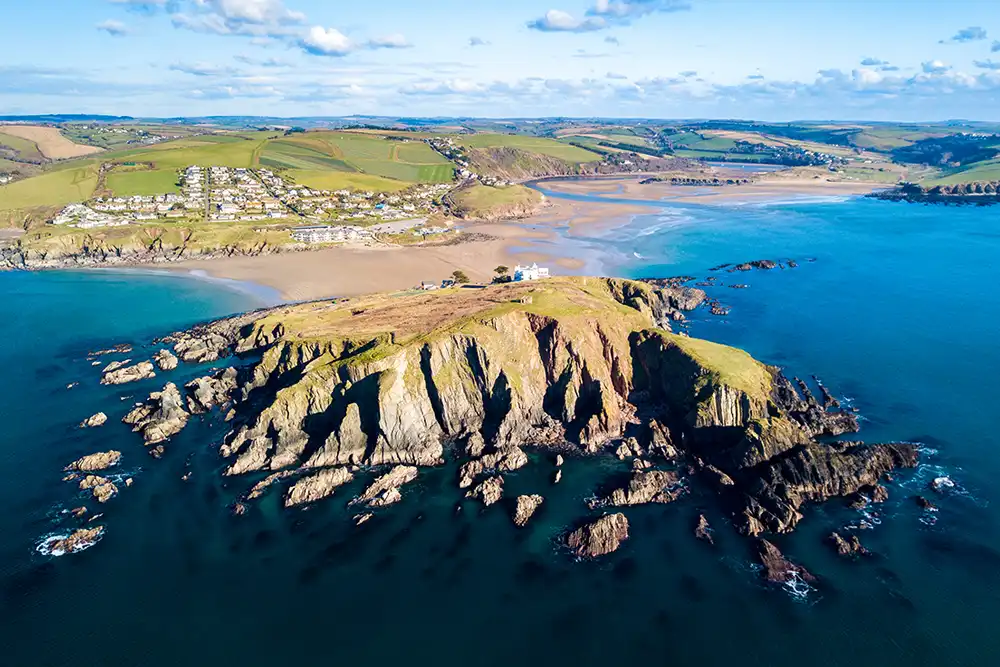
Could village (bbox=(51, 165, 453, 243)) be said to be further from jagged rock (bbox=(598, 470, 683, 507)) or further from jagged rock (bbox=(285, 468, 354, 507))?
jagged rock (bbox=(598, 470, 683, 507))

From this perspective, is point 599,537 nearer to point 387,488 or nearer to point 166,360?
point 387,488

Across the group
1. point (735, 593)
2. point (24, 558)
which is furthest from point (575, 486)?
point (24, 558)

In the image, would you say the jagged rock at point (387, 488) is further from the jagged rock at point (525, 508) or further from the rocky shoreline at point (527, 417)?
the jagged rock at point (525, 508)

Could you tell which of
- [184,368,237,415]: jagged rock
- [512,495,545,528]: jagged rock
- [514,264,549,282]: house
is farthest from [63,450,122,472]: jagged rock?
[514,264,549,282]: house

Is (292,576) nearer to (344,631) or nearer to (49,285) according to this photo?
(344,631)

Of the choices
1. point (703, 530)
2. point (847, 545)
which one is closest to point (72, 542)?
point (703, 530)

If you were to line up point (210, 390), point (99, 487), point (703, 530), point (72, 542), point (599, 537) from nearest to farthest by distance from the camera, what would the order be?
point (599, 537) → point (703, 530) → point (72, 542) → point (99, 487) → point (210, 390)

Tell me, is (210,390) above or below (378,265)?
below
